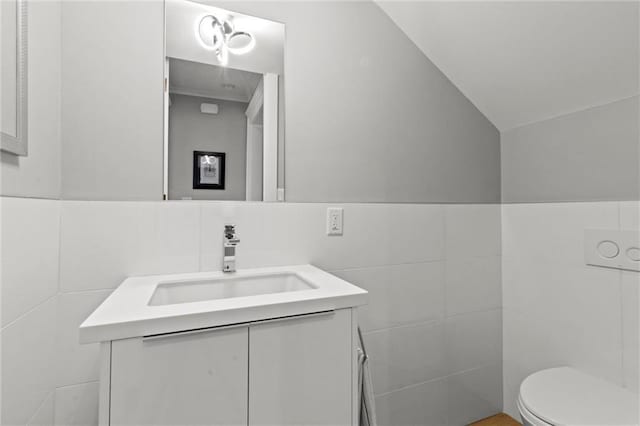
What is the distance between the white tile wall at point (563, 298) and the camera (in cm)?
131

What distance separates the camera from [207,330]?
77 cm

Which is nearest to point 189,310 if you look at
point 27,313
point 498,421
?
point 27,313

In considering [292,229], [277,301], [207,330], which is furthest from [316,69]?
[207,330]

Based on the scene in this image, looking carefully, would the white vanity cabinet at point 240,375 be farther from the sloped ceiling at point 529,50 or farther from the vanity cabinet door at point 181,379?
the sloped ceiling at point 529,50

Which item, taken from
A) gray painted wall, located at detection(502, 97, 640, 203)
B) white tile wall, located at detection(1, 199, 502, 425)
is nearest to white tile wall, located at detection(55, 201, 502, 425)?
white tile wall, located at detection(1, 199, 502, 425)

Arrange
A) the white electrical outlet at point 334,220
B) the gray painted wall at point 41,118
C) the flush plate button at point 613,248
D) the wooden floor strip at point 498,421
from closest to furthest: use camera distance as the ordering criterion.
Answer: the gray painted wall at point 41,118 → the flush plate button at point 613,248 → the white electrical outlet at point 334,220 → the wooden floor strip at point 498,421

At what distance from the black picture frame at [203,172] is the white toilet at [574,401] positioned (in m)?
1.40

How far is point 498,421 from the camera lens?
1701mm

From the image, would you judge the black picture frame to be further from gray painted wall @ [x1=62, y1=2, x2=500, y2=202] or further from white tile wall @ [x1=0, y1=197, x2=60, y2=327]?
white tile wall @ [x1=0, y1=197, x2=60, y2=327]

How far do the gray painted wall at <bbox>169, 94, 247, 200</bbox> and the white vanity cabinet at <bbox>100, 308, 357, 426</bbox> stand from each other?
0.61 m

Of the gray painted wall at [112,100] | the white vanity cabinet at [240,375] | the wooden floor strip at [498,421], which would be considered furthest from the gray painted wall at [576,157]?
the gray painted wall at [112,100]

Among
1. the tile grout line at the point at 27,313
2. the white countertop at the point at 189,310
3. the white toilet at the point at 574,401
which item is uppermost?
the white countertop at the point at 189,310

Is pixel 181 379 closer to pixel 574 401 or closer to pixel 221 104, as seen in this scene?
pixel 221 104

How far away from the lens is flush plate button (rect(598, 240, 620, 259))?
1.33 metres
